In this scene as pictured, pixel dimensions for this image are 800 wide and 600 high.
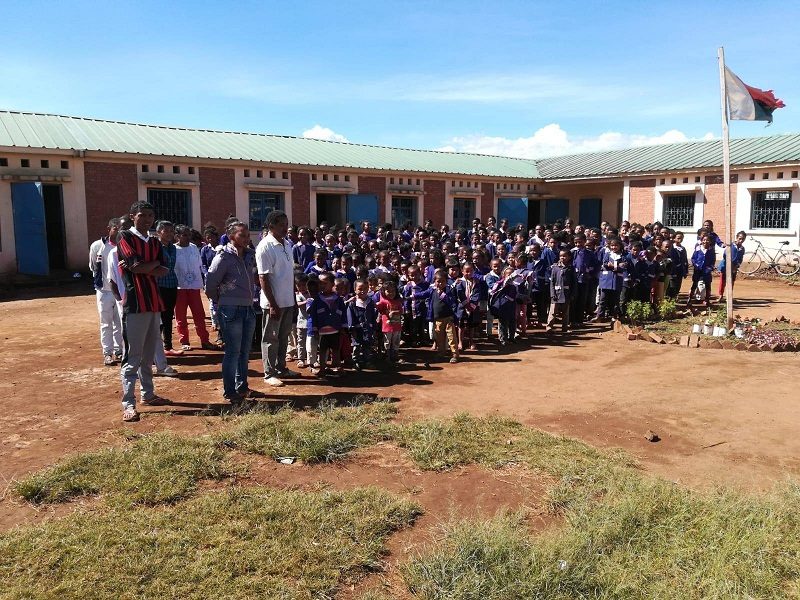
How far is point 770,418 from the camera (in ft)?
16.8

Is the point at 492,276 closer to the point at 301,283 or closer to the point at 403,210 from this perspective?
the point at 301,283

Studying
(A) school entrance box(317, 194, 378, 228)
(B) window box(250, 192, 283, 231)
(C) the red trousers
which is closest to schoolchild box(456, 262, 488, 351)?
(C) the red trousers

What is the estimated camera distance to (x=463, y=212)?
2252 cm

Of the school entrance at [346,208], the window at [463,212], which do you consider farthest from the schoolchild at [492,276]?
the window at [463,212]

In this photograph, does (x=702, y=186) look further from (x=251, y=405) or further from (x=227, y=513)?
(x=227, y=513)

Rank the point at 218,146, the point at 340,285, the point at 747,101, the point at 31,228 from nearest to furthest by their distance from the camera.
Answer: the point at 340,285 → the point at 747,101 → the point at 31,228 → the point at 218,146

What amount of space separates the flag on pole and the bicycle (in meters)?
8.16

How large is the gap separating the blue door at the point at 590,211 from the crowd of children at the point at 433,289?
13081mm

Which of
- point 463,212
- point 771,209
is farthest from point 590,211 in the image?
point 771,209

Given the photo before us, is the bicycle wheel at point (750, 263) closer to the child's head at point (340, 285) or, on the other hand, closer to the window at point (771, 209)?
the window at point (771, 209)

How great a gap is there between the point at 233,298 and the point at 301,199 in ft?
43.5

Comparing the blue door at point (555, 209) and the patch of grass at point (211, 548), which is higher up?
the blue door at point (555, 209)

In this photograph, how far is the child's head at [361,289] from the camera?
689cm

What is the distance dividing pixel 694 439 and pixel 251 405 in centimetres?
378
